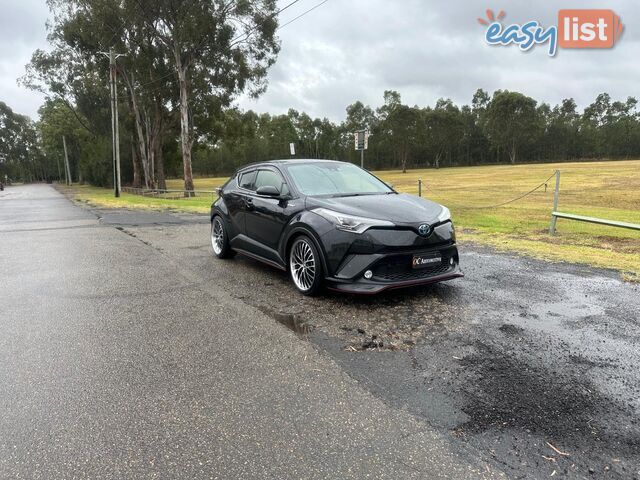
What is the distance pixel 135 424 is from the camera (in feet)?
9.09

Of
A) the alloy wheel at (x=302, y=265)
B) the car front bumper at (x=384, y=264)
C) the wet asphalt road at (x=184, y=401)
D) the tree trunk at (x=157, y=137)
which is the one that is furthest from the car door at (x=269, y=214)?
the tree trunk at (x=157, y=137)

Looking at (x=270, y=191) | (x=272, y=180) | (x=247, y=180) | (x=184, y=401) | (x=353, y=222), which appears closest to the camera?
(x=184, y=401)

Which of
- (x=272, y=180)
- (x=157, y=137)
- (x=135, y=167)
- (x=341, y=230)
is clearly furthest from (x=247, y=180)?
(x=135, y=167)

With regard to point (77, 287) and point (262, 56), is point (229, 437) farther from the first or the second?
point (262, 56)

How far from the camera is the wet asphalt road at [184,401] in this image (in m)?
2.40

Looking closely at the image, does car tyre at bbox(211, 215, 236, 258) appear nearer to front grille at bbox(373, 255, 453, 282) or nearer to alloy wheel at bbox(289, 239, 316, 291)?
alloy wheel at bbox(289, 239, 316, 291)

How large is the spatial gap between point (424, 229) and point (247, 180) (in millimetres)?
3356

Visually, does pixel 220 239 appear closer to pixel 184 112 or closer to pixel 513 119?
pixel 184 112

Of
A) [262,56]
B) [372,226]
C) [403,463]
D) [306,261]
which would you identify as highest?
[262,56]

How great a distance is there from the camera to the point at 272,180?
6.47m

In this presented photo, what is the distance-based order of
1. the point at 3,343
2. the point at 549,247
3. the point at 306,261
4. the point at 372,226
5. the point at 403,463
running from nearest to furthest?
the point at 403,463 < the point at 3,343 < the point at 372,226 < the point at 306,261 < the point at 549,247

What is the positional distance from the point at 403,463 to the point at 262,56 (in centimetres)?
3185

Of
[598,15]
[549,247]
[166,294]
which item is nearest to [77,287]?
[166,294]

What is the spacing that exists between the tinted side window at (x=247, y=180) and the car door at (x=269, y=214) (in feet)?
0.57
